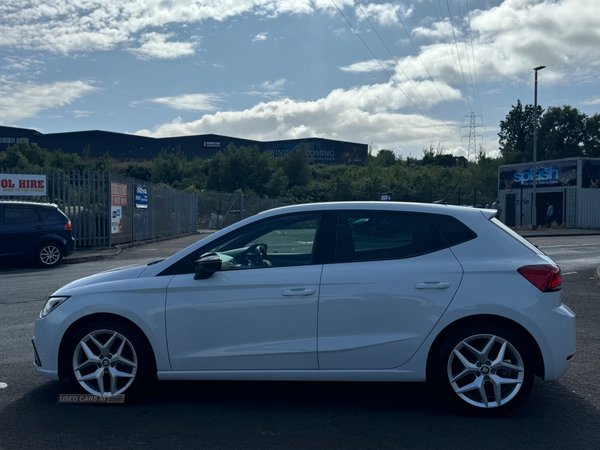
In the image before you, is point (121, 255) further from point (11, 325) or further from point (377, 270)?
point (377, 270)

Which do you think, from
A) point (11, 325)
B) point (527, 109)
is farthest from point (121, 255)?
point (527, 109)

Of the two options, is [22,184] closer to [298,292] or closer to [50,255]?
[50,255]

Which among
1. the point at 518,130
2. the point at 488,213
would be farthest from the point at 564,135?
the point at 488,213

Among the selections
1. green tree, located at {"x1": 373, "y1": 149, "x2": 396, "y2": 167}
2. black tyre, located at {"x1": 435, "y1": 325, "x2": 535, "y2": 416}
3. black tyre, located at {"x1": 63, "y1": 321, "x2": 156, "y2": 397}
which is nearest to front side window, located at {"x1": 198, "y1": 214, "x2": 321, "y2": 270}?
black tyre, located at {"x1": 63, "y1": 321, "x2": 156, "y2": 397}

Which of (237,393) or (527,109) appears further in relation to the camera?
(527,109)

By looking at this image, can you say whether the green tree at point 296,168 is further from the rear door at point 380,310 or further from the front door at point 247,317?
the rear door at point 380,310

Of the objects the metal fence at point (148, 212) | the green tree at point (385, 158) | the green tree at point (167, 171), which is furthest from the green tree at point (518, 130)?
the metal fence at point (148, 212)

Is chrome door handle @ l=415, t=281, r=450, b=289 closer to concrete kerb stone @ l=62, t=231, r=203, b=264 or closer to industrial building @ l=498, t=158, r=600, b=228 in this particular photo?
concrete kerb stone @ l=62, t=231, r=203, b=264

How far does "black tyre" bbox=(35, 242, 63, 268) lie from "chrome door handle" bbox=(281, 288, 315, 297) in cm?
1202

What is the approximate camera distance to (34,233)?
46.8 feet

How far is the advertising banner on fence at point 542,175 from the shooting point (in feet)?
130

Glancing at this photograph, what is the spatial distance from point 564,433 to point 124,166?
252 ft

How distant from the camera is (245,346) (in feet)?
13.7

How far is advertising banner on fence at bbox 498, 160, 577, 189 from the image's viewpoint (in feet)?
130
